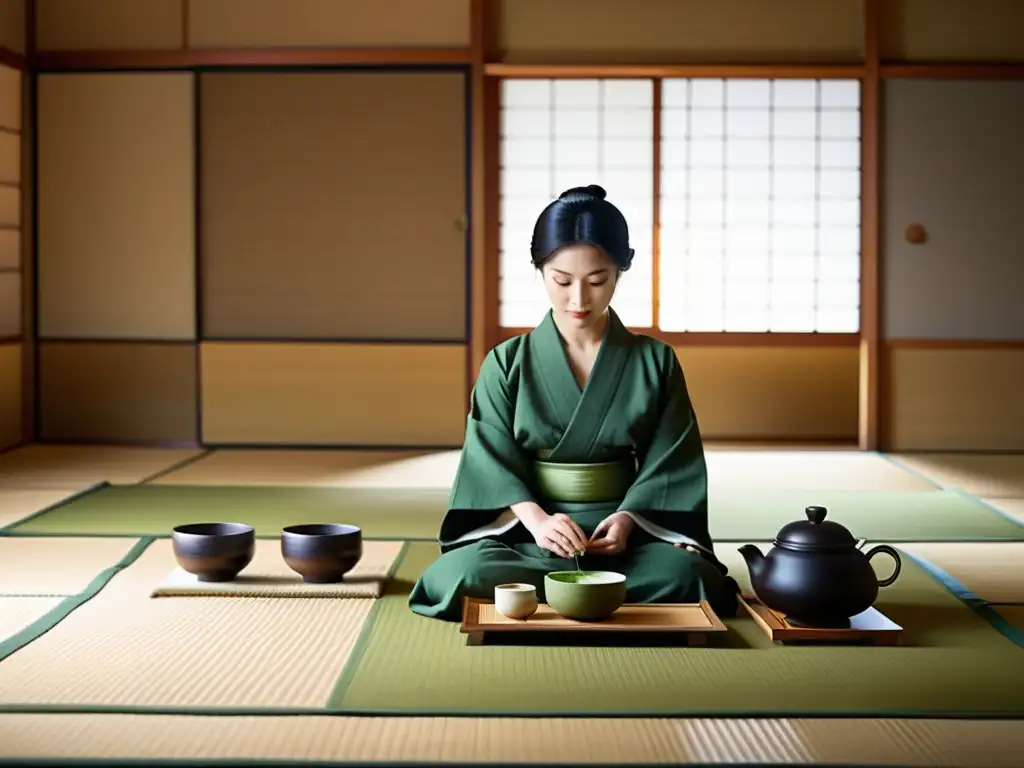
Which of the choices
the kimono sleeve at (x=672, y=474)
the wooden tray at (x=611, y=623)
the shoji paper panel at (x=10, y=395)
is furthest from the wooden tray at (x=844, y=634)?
the shoji paper panel at (x=10, y=395)

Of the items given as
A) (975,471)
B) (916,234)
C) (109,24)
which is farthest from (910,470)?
(109,24)

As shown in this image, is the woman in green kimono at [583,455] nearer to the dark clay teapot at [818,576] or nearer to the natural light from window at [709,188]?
the dark clay teapot at [818,576]

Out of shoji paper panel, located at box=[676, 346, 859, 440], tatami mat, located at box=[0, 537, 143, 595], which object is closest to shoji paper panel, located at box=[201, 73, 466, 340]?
shoji paper panel, located at box=[676, 346, 859, 440]

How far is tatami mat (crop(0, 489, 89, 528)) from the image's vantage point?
4.61m

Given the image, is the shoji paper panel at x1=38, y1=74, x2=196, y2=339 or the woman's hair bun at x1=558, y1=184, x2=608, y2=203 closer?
the woman's hair bun at x1=558, y1=184, x2=608, y2=203

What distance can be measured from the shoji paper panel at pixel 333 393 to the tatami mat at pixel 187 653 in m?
3.23

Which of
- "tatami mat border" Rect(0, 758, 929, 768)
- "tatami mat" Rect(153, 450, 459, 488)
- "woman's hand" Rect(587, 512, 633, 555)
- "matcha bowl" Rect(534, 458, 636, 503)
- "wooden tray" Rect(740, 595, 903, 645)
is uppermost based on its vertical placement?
"matcha bowl" Rect(534, 458, 636, 503)

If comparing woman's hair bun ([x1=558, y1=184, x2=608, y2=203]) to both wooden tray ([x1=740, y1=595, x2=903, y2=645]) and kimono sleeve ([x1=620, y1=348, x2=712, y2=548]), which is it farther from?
wooden tray ([x1=740, y1=595, x2=903, y2=645])

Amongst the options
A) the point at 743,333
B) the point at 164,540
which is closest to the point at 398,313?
the point at 743,333

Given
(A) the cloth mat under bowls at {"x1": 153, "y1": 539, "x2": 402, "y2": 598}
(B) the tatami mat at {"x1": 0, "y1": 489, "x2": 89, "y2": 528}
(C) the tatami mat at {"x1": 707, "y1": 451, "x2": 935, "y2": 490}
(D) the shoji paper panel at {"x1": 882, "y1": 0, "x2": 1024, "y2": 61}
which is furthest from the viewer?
(D) the shoji paper panel at {"x1": 882, "y1": 0, "x2": 1024, "y2": 61}

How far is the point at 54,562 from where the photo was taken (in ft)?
12.5

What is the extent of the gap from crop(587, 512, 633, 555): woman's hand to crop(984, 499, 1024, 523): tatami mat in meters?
2.13

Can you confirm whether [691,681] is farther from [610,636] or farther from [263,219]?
[263,219]

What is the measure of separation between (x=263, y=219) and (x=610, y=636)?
422 cm
